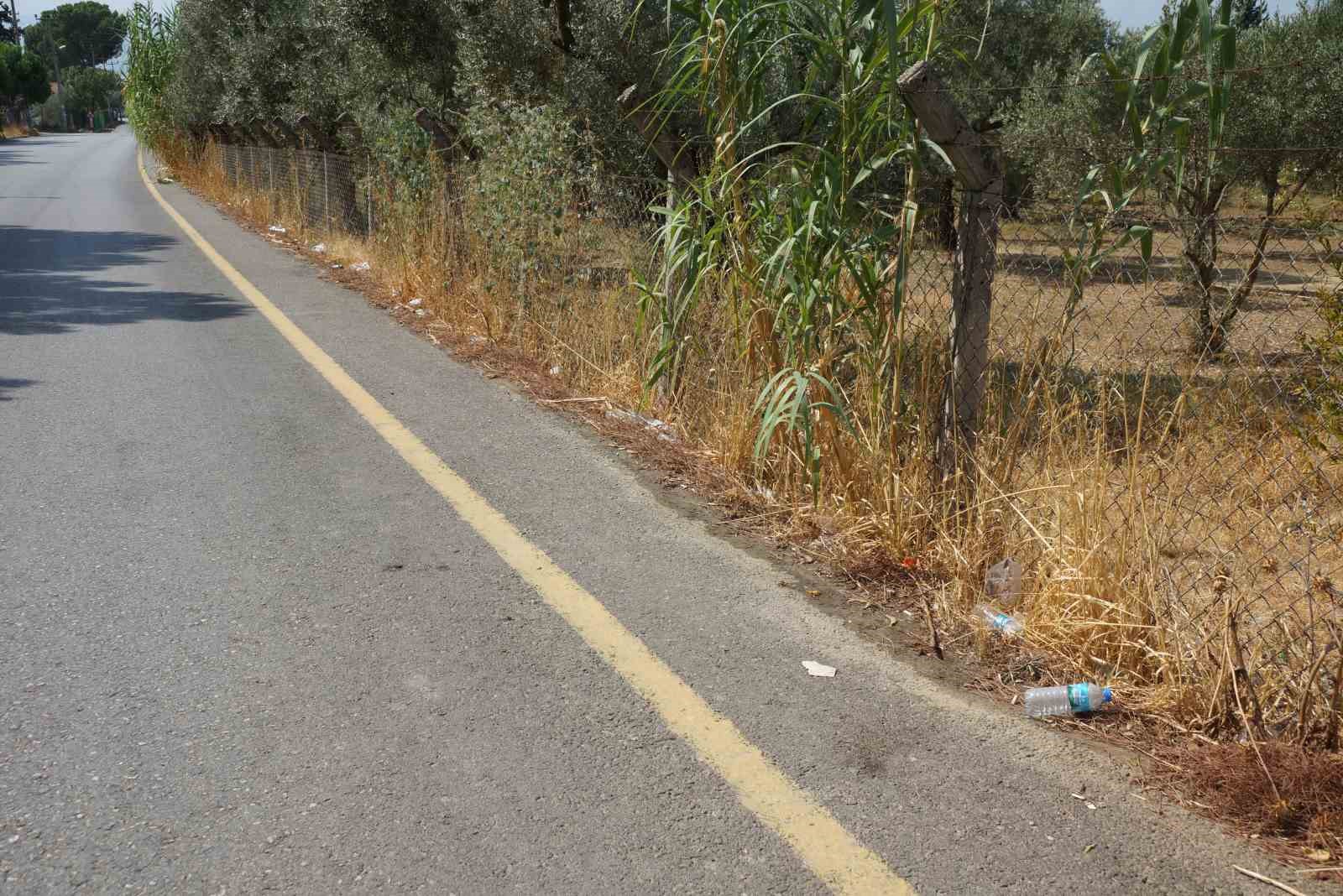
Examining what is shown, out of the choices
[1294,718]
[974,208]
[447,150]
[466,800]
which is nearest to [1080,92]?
[447,150]

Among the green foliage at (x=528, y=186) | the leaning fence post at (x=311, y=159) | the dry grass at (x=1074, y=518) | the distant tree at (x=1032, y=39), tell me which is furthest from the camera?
the distant tree at (x=1032, y=39)

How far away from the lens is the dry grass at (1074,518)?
331 cm

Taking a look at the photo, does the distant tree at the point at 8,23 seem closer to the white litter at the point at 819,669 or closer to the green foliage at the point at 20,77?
the green foliage at the point at 20,77

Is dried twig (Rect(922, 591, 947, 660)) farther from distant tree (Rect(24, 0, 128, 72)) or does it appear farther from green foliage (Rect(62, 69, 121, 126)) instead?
distant tree (Rect(24, 0, 128, 72))

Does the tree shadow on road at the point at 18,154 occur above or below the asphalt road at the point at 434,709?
above

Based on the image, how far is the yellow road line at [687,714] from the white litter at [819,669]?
41 centimetres

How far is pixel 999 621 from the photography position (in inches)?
153

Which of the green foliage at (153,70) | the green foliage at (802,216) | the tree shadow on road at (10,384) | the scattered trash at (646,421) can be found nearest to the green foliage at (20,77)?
the green foliage at (153,70)

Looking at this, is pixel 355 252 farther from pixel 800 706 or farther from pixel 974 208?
pixel 800 706

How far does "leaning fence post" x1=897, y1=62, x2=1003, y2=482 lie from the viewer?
3982 mm

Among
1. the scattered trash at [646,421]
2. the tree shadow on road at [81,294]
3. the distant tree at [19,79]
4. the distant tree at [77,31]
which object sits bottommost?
the scattered trash at [646,421]

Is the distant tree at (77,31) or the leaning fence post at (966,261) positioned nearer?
the leaning fence post at (966,261)

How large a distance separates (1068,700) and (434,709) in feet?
6.09

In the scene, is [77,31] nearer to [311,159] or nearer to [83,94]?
[83,94]
